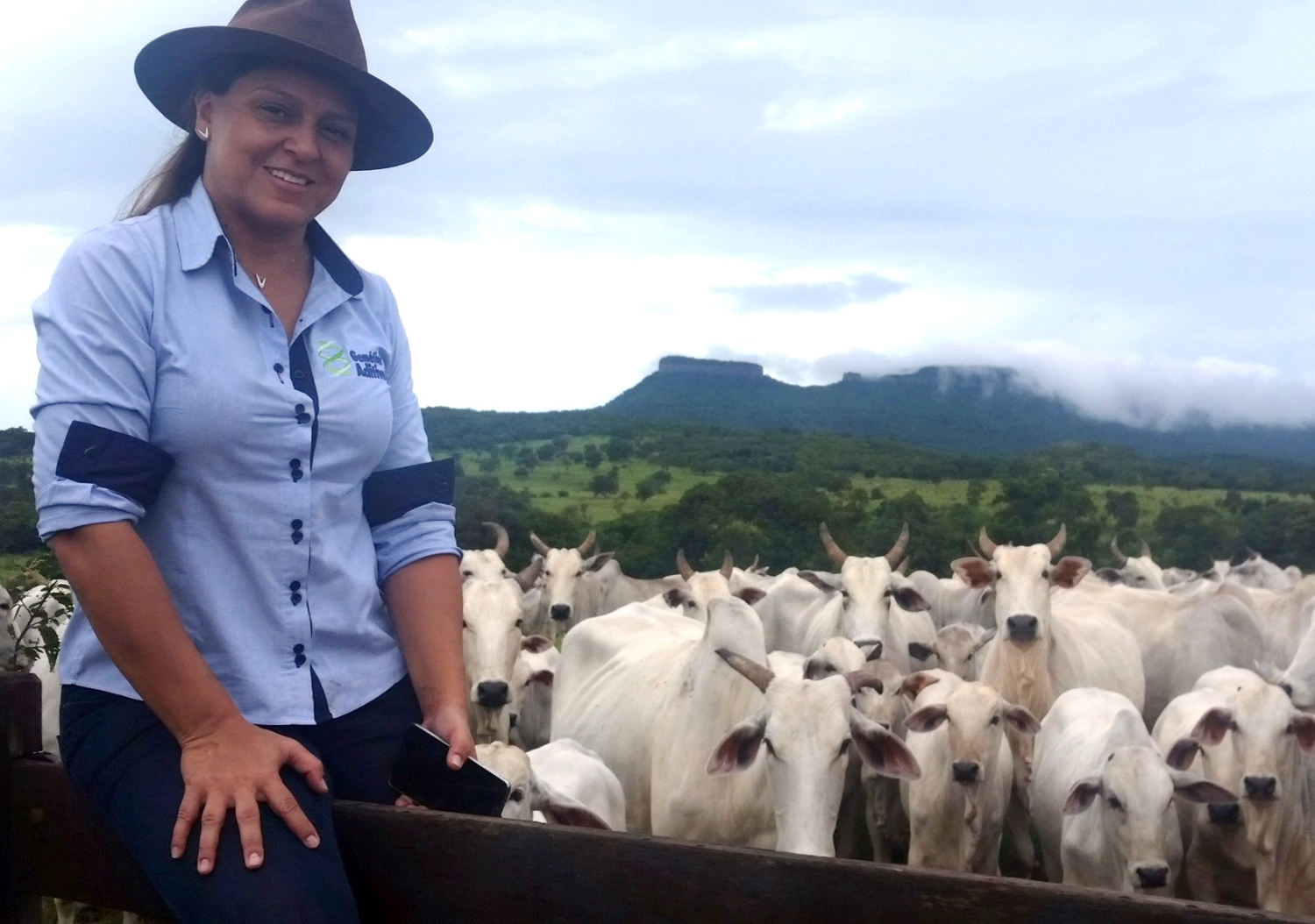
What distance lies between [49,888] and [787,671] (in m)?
5.30

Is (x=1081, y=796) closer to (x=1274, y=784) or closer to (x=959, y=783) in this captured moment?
(x=959, y=783)

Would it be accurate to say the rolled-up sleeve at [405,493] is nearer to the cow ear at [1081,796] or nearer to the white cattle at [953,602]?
the cow ear at [1081,796]

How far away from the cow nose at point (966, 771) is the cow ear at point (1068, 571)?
2946 mm

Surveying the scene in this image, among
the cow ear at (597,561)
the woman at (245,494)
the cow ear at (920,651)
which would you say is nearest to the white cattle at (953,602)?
the cow ear at (920,651)

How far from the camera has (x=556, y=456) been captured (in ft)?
128

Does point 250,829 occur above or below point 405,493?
below

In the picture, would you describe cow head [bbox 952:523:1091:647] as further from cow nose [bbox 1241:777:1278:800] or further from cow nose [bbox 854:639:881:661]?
cow nose [bbox 1241:777:1278:800]

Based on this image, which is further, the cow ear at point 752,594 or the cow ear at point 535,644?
the cow ear at point 752,594

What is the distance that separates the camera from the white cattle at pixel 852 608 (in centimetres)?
911

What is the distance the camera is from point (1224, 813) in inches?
236

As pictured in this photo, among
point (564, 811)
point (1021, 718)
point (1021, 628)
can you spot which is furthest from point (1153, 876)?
point (1021, 628)

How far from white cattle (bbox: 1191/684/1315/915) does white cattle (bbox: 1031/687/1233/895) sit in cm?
36

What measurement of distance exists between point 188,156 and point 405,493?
0.64 metres

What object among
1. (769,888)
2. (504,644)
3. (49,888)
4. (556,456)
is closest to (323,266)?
(49,888)
